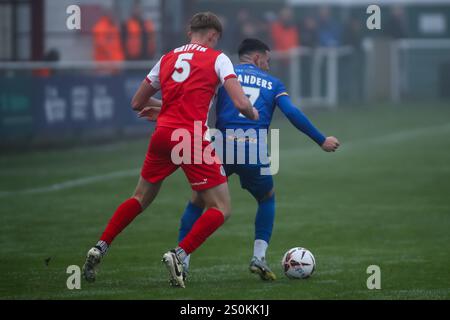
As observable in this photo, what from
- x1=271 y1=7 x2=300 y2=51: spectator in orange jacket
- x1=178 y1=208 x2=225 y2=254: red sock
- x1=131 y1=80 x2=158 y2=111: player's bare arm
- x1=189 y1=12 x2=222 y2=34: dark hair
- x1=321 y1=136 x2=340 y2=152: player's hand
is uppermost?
x1=271 y1=7 x2=300 y2=51: spectator in orange jacket

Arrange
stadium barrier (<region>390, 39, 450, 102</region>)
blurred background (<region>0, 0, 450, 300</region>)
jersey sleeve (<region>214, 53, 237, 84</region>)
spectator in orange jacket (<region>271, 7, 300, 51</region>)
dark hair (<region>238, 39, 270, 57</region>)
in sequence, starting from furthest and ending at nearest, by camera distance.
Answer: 1. stadium barrier (<region>390, 39, 450, 102</region>)
2. spectator in orange jacket (<region>271, 7, 300, 51</region>)
3. blurred background (<region>0, 0, 450, 300</region>)
4. dark hair (<region>238, 39, 270, 57</region>)
5. jersey sleeve (<region>214, 53, 237, 84</region>)

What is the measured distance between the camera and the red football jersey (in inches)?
336

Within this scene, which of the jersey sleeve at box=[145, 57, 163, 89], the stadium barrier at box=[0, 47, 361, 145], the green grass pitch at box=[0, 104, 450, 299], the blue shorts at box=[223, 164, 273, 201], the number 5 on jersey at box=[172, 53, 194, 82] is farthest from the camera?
the stadium barrier at box=[0, 47, 361, 145]

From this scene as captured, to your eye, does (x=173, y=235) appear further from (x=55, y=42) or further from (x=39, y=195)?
(x=55, y=42)

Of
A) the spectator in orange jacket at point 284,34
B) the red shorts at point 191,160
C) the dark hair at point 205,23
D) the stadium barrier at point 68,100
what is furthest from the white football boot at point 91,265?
the spectator in orange jacket at point 284,34

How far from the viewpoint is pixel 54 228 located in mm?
12211

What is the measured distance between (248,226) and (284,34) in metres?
17.0

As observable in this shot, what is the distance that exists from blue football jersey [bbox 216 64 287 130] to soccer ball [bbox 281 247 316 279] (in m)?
1.09

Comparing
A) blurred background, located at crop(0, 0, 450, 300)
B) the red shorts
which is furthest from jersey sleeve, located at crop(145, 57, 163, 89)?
blurred background, located at crop(0, 0, 450, 300)

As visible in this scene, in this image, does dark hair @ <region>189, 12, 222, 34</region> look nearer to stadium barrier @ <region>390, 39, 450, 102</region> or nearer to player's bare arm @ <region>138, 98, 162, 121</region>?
player's bare arm @ <region>138, 98, 162, 121</region>

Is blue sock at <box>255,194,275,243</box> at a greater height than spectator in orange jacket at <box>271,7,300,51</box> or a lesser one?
lesser

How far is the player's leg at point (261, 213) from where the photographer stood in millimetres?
9062

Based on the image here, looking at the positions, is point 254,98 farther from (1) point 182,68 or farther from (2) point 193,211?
(2) point 193,211

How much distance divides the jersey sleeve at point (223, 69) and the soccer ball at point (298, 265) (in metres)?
1.60
